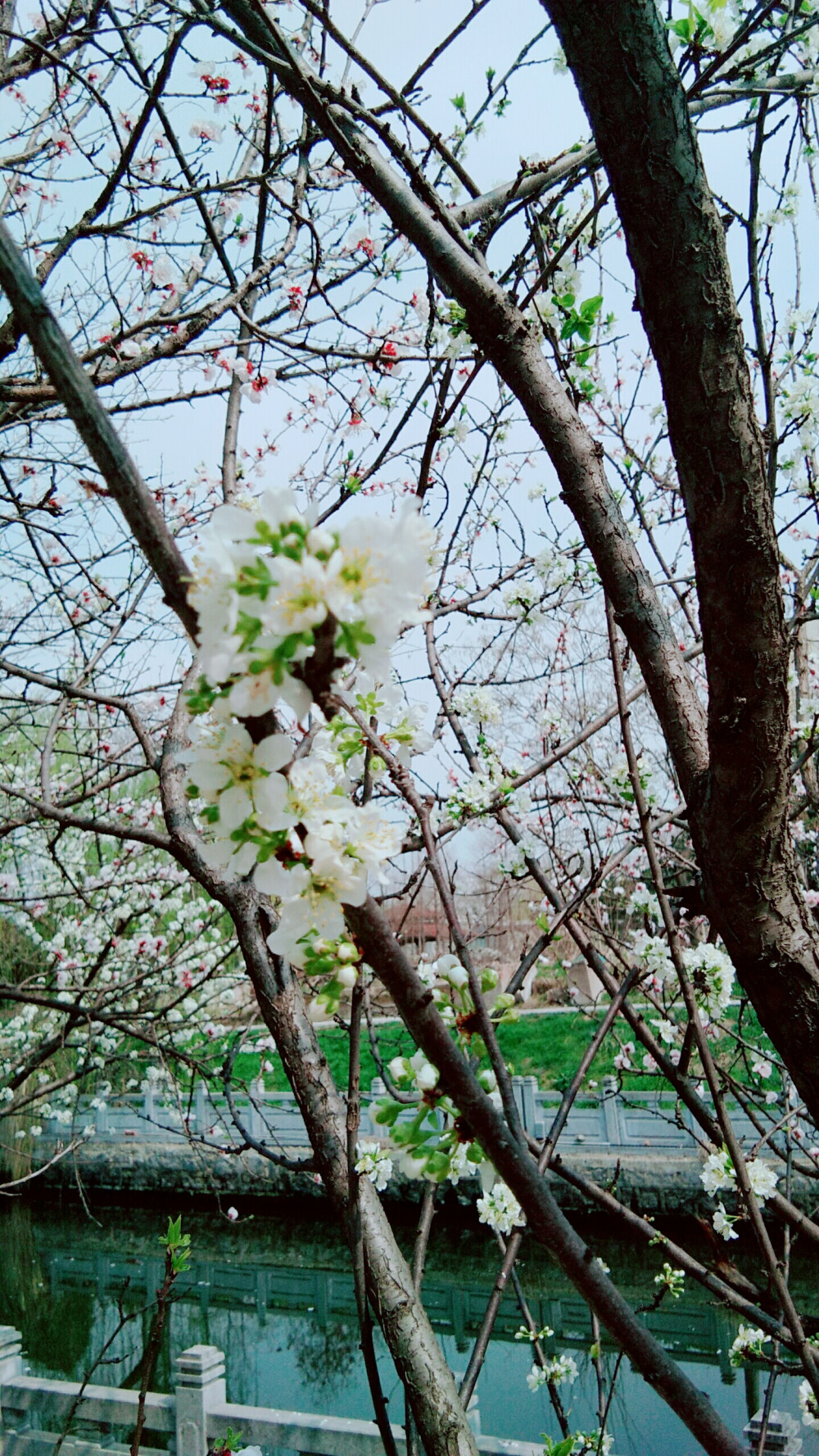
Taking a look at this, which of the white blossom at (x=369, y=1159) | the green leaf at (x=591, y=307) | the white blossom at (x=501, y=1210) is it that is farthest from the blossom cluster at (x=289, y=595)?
the white blossom at (x=369, y=1159)

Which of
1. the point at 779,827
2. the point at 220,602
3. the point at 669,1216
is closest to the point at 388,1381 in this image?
the point at 669,1216

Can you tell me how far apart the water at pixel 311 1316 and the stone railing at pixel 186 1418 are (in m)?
1.36

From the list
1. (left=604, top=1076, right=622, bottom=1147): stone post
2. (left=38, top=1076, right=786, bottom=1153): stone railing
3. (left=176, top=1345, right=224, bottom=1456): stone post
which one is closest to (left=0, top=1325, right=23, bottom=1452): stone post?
(left=176, top=1345, right=224, bottom=1456): stone post

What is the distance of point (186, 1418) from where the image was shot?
165 inches

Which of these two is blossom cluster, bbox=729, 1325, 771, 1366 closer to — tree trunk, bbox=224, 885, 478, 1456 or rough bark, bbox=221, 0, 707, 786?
tree trunk, bbox=224, 885, 478, 1456

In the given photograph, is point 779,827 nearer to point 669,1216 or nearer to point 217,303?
point 217,303

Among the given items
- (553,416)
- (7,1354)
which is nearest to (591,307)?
(553,416)

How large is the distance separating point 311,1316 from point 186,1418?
4370 mm

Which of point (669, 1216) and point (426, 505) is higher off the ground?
point (426, 505)

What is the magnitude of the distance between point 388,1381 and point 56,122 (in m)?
7.43

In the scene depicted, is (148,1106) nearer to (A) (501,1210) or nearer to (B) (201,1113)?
(B) (201,1113)

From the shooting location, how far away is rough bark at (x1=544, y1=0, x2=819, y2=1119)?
3.01 ft

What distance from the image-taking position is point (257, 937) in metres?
1.92

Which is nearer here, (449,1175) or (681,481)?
(449,1175)
